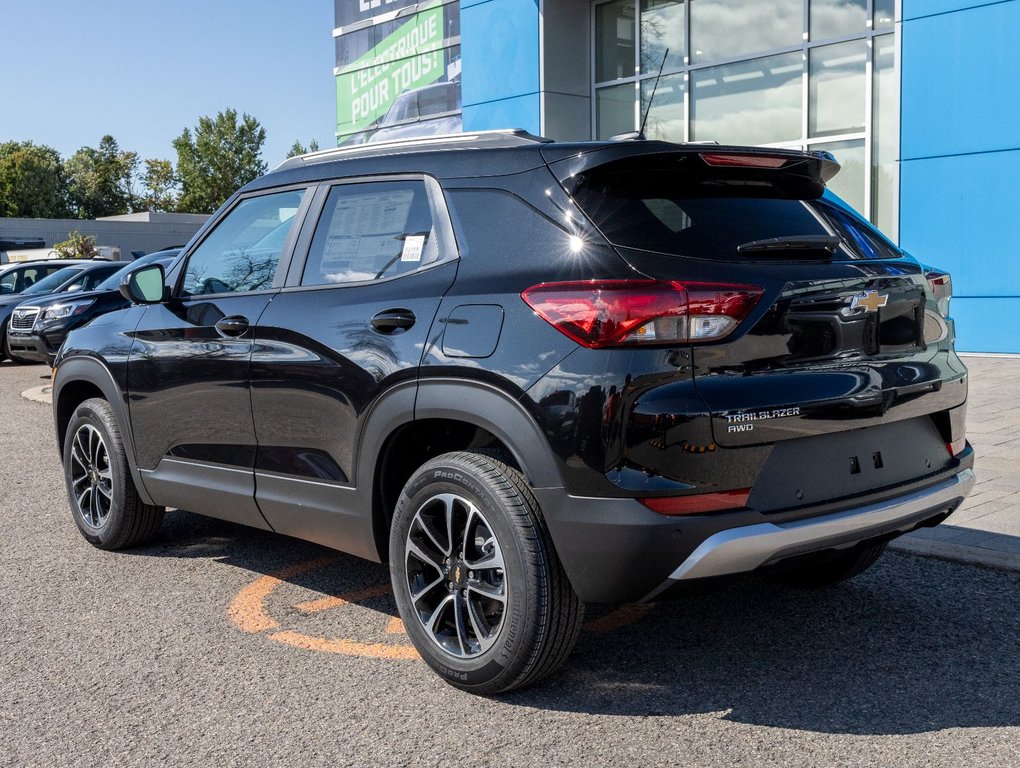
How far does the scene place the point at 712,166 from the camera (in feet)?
11.7

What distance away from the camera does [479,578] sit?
355 centimetres

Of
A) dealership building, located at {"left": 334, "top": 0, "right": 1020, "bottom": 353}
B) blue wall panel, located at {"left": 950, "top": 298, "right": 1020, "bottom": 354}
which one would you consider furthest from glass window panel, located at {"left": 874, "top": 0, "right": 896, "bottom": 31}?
blue wall panel, located at {"left": 950, "top": 298, "right": 1020, "bottom": 354}

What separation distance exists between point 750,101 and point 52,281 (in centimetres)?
1141

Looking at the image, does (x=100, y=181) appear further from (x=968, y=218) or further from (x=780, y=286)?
(x=780, y=286)

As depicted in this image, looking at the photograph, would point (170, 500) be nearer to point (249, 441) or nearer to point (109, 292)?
point (249, 441)

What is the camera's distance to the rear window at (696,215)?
132 inches

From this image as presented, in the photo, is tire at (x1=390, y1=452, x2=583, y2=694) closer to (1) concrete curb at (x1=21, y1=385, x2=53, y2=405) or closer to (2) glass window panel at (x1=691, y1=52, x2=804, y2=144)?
(1) concrete curb at (x1=21, y1=385, x2=53, y2=405)

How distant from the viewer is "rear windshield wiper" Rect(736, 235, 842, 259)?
3396 millimetres

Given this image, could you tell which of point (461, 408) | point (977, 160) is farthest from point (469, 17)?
point (461, 408)

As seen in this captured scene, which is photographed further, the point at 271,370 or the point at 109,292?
the point at 109,292

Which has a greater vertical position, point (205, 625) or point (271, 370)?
point (271, 370)

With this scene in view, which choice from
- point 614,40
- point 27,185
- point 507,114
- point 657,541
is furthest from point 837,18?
point 27,185

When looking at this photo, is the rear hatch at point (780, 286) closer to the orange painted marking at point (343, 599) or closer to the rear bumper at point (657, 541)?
the rear bumper at point (657, 541)

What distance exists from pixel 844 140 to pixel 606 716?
1311 centimetres
